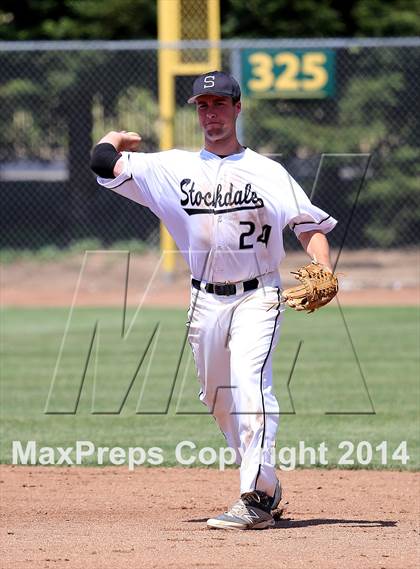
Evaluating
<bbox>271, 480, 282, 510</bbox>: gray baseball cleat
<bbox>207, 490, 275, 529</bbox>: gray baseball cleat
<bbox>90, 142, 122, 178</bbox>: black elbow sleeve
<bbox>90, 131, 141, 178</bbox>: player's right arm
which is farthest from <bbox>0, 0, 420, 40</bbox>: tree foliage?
<bbox>207, 490, 275, 529</bbox>: gray baseball cleat

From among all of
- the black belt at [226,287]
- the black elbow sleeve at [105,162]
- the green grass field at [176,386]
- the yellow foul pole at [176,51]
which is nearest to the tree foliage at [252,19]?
the yellow foul pole at [176,51]

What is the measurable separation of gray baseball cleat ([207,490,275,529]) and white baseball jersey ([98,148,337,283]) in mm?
1070

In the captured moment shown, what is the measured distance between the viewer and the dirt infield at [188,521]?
484cm

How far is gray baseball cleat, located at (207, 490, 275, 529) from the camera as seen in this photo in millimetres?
5586

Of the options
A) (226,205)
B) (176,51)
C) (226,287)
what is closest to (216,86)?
(226,205)

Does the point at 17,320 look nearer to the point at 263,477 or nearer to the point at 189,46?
the point at 189,46

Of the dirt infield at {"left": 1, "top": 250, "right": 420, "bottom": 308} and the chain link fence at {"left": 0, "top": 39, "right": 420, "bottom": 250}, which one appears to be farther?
the chain link fence at {"left": 0, "top": 39, "right": 420, "bottom": 250}

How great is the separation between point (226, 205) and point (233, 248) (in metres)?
0.21

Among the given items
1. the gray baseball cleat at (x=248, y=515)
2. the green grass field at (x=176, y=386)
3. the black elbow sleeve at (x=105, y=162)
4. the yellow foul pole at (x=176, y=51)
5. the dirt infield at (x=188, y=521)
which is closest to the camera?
the dirt infield at (x=188, y=521)

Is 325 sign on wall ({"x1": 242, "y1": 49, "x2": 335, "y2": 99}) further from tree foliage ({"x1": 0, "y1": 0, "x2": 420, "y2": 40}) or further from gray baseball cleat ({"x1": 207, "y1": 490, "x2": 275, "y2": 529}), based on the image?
gray baseball cleat ({"x1": 207, "y1": 490, "x2": 275, "y2": 529})

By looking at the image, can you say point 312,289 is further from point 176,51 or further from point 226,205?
point 176,51

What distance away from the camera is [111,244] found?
20.8m

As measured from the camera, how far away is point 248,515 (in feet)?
18.4

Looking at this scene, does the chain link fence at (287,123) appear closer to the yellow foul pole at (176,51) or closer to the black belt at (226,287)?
the yellow foul pole at (176,51)
